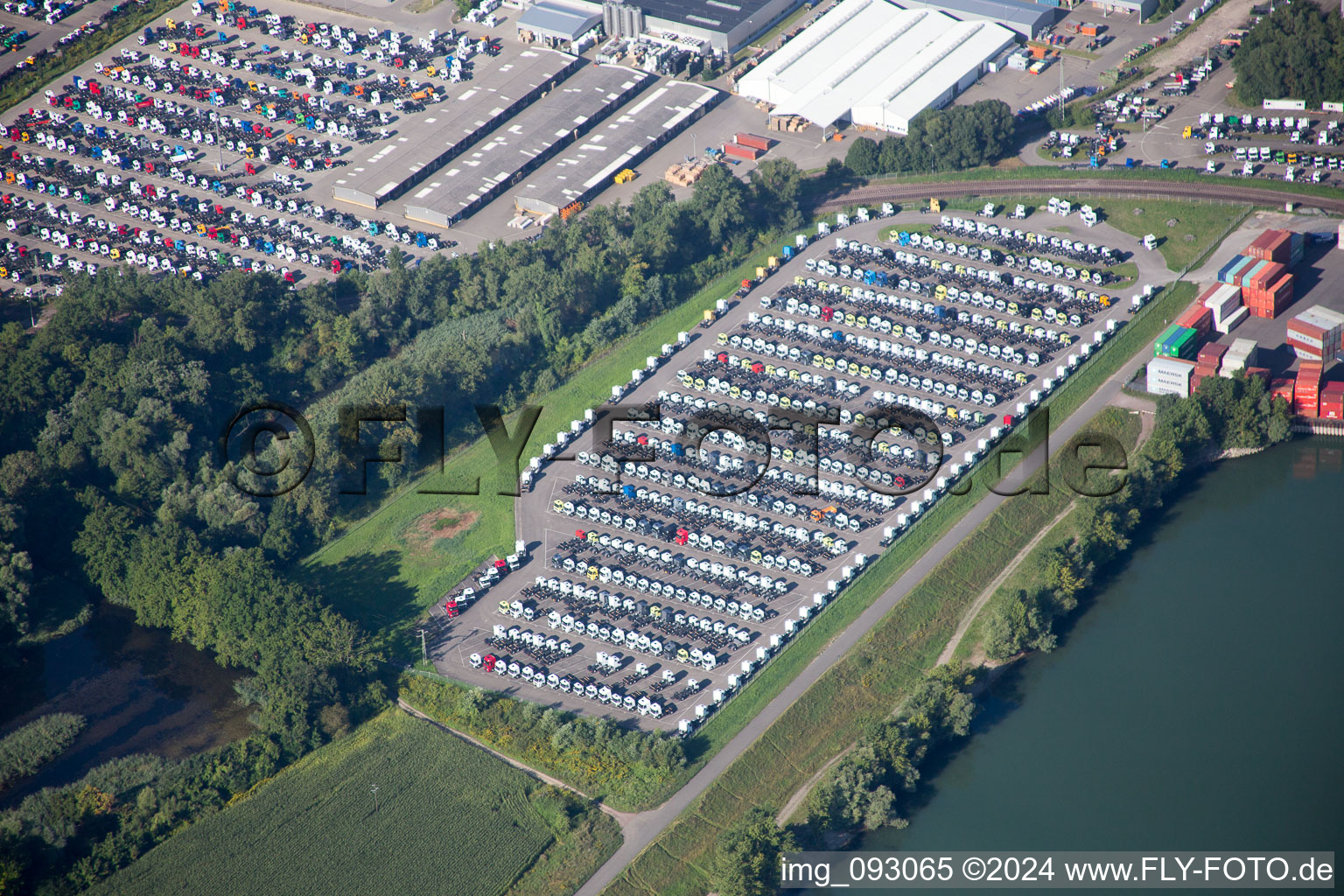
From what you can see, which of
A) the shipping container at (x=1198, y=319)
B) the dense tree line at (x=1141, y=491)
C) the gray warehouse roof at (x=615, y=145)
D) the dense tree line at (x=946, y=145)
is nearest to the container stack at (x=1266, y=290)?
the shipping container at (x=1198, y=319)

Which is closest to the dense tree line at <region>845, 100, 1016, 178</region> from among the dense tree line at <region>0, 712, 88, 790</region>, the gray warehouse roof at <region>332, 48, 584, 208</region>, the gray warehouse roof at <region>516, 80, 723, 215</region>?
the gray warehouse roof at <region>516, 80, 723, 215</region>

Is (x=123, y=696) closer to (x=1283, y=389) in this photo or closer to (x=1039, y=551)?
(x=1039, y=551)

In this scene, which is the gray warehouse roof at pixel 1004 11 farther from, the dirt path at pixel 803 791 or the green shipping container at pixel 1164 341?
the dirt path at pixel 803 791

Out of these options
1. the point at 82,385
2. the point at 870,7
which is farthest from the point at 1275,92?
the point at 82,385

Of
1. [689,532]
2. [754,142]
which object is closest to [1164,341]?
[689,532]

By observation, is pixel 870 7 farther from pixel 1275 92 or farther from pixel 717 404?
pixel 717 404
